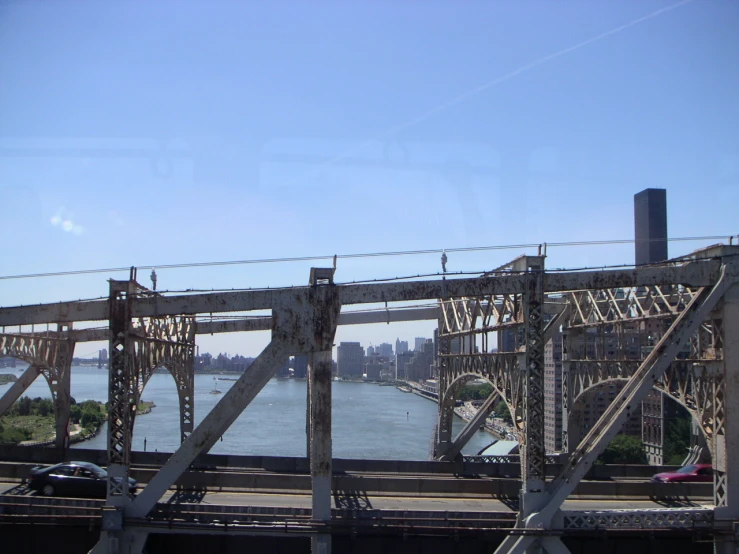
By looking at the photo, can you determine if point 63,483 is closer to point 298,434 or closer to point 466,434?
point 466,434

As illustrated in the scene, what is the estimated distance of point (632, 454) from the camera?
68375 mm

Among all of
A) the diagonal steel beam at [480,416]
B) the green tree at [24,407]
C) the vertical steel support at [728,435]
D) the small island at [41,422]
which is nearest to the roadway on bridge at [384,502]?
the vertical steel support at [728,435]

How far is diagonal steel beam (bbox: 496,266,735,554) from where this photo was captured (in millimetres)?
15008

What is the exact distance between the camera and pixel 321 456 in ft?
49.7

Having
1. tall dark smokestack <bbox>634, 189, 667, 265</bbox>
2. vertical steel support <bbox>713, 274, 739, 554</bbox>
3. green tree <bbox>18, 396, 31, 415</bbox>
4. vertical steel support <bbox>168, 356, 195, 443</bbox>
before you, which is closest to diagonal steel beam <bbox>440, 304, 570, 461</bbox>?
vertical steel support <bbox>713, 274, 739, 554</bbox>

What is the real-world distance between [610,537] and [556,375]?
70.6 metres

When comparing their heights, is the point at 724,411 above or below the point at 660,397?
above

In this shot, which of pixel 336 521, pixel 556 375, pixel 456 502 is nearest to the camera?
pixel 336 521

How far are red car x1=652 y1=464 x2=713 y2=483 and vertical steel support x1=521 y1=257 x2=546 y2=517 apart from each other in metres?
9.17

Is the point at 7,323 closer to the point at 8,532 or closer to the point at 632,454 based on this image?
the point at 8,532

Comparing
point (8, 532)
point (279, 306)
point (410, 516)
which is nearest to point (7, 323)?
point (8, 532)

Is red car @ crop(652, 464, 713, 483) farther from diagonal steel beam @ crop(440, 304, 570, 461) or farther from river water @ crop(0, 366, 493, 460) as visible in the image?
river water @ crop(0, 366, 493, 460)

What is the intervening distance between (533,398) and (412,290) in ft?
12.4

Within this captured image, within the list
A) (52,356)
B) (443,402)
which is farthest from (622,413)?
(52,356)
